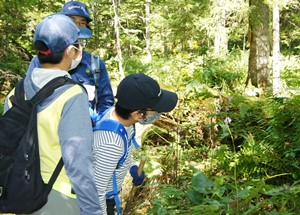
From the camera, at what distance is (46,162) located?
1725mm

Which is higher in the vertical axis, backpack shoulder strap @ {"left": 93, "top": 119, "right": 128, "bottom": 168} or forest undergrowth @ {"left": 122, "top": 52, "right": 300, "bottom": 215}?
backpack shoulder strap @ {"left": 93, "top": 119, "right": 128, "bottom": 168}

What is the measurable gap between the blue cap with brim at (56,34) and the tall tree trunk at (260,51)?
6219mm

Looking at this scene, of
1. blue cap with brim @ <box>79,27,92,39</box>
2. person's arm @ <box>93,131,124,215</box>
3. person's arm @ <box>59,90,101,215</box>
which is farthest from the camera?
blue cap with brim @ <box>79,27,92,39</box>

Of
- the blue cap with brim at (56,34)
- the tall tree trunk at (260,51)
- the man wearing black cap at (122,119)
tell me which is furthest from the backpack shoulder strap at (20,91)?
the tall tree trunk at (260,51)

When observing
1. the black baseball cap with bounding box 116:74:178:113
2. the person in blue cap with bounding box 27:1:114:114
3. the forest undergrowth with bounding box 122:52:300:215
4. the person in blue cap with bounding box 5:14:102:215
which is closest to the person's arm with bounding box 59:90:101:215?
the person in blue cap with bounding box 5:14:102:215

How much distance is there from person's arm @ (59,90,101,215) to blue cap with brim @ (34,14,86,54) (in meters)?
0.31

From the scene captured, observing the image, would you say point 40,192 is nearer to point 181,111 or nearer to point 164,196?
point 164,196

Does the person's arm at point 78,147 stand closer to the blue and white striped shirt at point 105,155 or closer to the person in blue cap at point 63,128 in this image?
the person in blue cap at point 63,128

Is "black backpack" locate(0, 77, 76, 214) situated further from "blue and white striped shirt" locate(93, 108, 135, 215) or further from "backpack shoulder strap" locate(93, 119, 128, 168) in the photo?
"backpack shoulder strap" locate(93, 119, 128, 168)

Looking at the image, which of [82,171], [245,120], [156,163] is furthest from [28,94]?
[245,120]

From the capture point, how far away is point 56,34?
70.9 inches

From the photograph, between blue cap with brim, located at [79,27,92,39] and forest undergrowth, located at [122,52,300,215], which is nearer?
forest undergrowth, located at [122,52,300,215]

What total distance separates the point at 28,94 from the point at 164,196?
1793 mm

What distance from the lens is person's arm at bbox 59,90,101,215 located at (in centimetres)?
165
